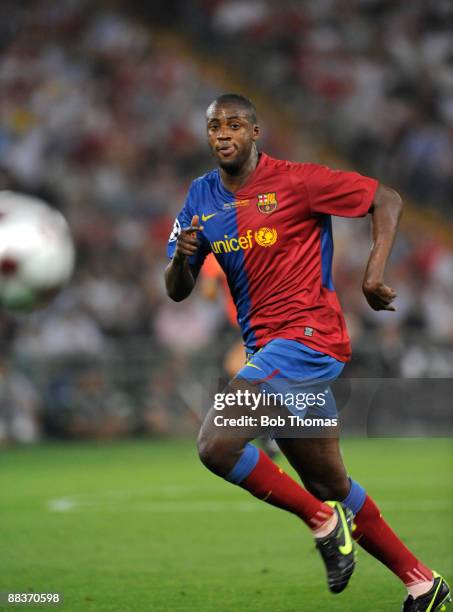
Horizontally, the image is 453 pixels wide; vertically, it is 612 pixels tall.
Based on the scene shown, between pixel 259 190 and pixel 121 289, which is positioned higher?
pixel 259 190

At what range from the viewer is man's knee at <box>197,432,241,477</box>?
4.71 m

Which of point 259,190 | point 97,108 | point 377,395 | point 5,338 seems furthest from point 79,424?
point 259,190

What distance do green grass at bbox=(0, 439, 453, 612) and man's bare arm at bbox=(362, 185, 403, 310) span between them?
1.51 metres

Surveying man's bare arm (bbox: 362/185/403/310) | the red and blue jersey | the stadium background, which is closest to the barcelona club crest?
the red and blue jersey

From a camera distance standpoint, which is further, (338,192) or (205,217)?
(205,217)

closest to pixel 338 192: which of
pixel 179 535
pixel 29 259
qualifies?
pixel 29 259

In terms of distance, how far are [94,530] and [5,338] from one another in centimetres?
693

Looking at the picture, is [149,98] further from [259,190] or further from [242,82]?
[259,190]

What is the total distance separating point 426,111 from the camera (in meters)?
17.3

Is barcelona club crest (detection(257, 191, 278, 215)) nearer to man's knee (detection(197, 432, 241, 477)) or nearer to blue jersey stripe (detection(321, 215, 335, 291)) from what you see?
blue jersey stripe (detection(321, 215, 335, 291))

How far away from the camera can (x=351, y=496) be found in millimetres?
5137

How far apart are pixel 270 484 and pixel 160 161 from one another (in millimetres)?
12119

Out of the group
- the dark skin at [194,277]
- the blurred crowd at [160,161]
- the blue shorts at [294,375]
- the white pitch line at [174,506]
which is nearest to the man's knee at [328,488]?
the dark skin at [194,277]

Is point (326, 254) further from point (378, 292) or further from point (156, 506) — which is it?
point (156, 506)
